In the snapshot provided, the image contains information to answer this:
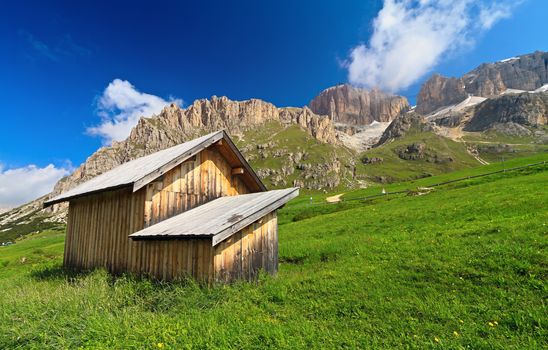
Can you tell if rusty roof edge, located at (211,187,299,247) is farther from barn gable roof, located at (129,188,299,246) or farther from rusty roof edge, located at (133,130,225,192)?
rusty roof edge, located at (133,130,225,192)

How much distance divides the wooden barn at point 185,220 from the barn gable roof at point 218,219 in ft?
0.11

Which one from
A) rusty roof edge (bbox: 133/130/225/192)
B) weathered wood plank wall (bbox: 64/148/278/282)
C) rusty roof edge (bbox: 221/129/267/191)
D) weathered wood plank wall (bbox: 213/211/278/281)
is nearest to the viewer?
weathered wood plank wall (bbox: 213/211/278/281)

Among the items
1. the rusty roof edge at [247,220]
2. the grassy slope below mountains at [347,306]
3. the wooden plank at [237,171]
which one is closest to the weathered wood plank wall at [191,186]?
the wooden plank at [237,171]

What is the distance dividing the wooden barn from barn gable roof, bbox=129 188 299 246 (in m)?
0.03

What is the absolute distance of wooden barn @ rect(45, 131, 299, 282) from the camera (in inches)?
440

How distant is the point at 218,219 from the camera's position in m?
11.4

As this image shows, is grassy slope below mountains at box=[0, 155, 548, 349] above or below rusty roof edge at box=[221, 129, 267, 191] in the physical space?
below

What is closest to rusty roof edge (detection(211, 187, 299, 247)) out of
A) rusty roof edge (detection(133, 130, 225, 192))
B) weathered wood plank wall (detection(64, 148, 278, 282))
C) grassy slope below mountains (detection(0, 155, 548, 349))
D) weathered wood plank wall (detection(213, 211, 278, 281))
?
weathered wood plank wall (detection(64, 148, 278, 282))

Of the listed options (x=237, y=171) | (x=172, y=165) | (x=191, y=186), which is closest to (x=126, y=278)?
(x=191, y=186)

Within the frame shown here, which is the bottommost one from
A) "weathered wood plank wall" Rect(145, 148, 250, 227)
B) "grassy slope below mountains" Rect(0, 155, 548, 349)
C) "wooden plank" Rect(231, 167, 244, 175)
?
"grassy slope below mountains" Rect(0, 155, 548, 349)

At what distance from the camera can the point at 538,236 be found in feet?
37.3

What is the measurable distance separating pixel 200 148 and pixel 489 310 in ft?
40.7

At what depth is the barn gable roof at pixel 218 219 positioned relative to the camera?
410 inches

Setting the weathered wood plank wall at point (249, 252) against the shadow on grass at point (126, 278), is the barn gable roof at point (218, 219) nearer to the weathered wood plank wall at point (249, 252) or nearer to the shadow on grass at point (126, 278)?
the weathered wood plank wall at point (249, 252)
